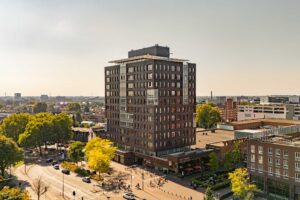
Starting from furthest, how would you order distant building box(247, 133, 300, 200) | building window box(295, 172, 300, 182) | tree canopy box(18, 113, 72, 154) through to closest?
tree canopy box(18, 113, 72, 154)
distant building box(247, 133, 300, 200)
building window box(295, 172, 300, 182)

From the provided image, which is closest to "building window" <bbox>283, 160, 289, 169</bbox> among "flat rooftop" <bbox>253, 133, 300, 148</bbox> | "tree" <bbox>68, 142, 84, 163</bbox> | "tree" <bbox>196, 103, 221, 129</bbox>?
"flat rooftop" <bbox>253, 133, 300, 148</bbox>

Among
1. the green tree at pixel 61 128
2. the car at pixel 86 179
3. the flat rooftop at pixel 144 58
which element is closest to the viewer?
the car at pixel 86 179

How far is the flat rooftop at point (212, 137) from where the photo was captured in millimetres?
116425

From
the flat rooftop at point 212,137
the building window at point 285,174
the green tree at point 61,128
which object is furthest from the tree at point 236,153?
the green tree at point 61,128

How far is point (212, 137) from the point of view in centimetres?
12600

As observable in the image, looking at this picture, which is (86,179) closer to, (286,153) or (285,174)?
(285,174)

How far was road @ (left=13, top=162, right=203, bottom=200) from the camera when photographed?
241 feet

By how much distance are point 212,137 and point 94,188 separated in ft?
210

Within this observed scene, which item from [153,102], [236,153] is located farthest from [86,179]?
[236,153]

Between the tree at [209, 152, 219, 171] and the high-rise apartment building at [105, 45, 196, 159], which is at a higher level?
the high-rise apartment building at [105, 45, 196, 159]

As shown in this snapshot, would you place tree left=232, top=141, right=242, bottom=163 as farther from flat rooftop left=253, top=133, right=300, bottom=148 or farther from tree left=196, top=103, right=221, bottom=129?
tree left=196, top=103, right=221, bottom=129

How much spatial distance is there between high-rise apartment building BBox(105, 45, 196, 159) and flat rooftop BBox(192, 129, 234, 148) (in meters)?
6.68

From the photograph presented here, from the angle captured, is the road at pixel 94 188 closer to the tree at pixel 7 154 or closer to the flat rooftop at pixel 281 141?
the tree at pixel 7 154

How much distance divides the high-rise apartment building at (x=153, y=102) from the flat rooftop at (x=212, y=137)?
6683mm
